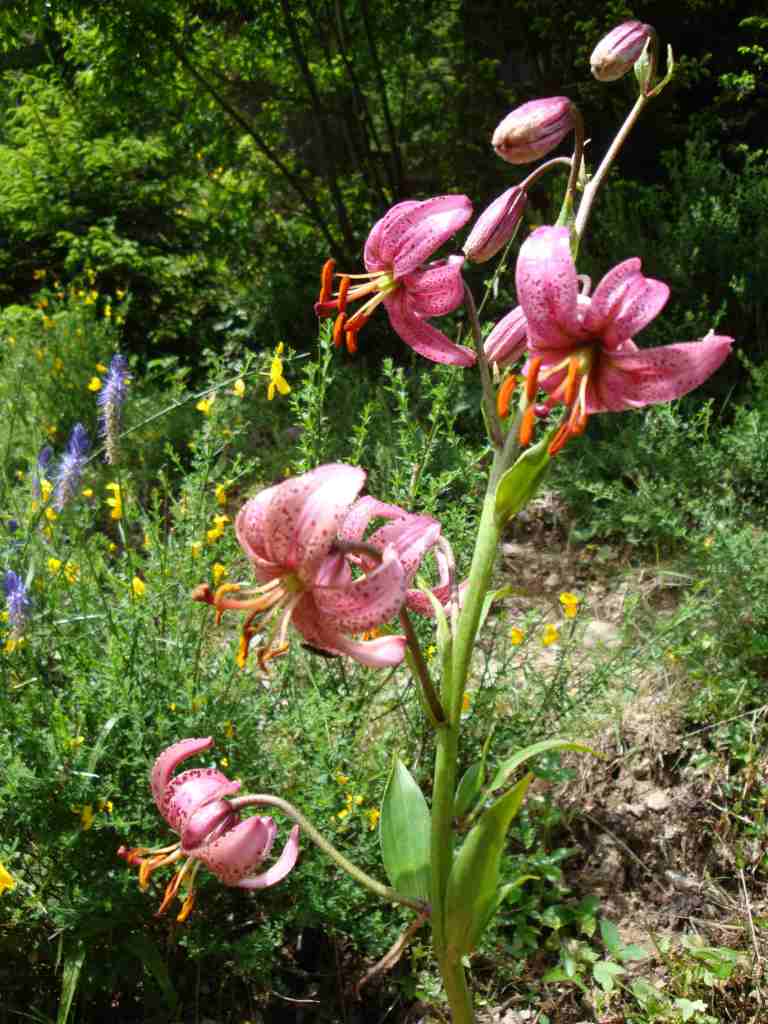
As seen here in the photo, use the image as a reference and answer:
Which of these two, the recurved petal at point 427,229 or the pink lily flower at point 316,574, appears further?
the recurved petal at point 427,229

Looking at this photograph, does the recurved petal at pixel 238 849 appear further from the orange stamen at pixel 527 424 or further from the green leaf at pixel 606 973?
the green leaf at pixel 606 973

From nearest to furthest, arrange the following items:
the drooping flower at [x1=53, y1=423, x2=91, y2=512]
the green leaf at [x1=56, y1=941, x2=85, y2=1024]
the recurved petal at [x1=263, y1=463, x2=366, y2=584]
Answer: the recurved petal at [x1=263, y1=463, x2=366, y2=584] < the green leaf at [x1=56, y1=941, x2=85, y2=1024] < the drooping flower at [x1=53, y1=423, x2=91, y2=512]

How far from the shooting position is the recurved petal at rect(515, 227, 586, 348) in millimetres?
739

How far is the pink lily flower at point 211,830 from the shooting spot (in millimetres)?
912

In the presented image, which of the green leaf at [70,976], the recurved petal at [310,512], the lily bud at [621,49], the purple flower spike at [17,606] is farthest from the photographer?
the purple flower spike at [17,606]

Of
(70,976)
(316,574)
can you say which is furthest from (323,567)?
(70,976)

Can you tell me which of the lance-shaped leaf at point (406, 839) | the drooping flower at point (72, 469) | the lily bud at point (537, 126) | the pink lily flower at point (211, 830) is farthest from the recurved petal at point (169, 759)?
the drooping flower at point (72, 469)

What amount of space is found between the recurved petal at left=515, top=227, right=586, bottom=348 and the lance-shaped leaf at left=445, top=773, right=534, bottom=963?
410 mm

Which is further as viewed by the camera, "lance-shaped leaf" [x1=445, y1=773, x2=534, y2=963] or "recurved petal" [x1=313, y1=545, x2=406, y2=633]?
"lance-shaped leaf" [x1=445, y1=773, x2=534, y2=963]

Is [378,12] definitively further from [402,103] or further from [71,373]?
[71,373]

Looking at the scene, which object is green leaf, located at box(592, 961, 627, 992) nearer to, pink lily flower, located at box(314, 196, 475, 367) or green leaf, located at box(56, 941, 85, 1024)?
green leaf, located at box(56, 941, 85, 1024)

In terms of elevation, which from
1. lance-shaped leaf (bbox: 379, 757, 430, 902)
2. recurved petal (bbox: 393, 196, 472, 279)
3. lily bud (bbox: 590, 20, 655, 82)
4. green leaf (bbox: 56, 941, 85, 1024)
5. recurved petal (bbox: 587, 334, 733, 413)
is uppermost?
lily bud (bbox: 590, 20, 655, 82)

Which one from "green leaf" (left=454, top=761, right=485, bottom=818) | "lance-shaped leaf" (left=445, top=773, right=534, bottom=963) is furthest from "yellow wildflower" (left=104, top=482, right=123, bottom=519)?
"lance-shaped leaf" (left=445, top=773, right=534, bottom=963)

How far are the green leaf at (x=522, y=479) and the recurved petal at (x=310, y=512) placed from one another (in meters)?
0.16
